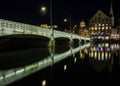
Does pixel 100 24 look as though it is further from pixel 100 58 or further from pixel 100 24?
pixel 100 58

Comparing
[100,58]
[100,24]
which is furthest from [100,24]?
[100,58]

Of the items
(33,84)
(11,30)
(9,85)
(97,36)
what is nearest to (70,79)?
(33,84)

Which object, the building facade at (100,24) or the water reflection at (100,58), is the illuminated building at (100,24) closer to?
the building facade at (100,24)

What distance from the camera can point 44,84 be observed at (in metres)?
9.10

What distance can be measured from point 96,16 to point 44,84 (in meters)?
157

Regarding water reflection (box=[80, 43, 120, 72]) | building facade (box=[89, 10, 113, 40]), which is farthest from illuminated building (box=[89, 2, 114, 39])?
water reflection (box=[80, 43, 120, 72])

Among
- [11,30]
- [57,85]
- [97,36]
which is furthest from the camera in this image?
[97,36]

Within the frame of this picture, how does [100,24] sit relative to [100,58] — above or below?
above

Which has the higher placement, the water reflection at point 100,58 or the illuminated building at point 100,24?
the illuminated building at point 100,24

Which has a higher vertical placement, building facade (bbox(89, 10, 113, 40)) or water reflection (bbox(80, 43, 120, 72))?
building facade (bbox(89, 10, 113, 40))

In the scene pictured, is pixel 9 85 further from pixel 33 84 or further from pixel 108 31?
pixel 108 31

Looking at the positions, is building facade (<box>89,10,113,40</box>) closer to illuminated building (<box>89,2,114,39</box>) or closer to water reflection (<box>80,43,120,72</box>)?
illuminated building (<box>89,2,114,39</box>)

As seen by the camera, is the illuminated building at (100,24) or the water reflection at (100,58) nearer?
the water reflection at (100,58)

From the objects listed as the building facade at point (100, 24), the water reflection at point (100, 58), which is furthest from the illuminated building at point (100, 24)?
the water reflection at point (100, 58)
